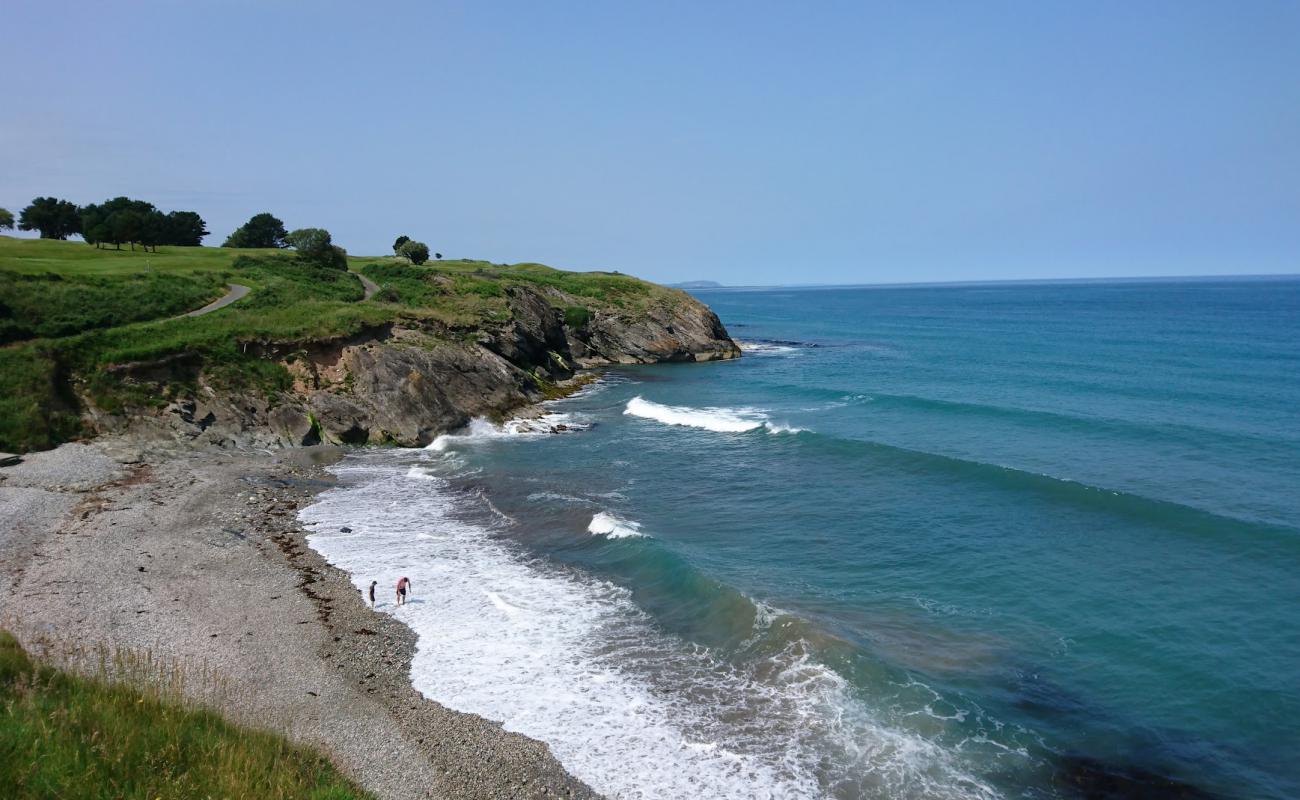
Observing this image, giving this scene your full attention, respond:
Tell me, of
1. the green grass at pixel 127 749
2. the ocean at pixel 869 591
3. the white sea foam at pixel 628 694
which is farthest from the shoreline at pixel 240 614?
the green grass at pixel 127 749

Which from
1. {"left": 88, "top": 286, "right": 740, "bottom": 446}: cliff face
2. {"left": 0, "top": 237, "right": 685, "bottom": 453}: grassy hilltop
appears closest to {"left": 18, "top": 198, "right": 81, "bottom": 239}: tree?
{"left": 0, "top": 237, "right": 685, "bottom": 453}: grassy hilltop

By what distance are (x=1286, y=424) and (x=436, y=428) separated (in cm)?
4604

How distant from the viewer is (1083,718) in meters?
16.6

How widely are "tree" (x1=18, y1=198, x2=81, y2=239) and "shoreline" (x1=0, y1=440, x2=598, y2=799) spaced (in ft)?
199

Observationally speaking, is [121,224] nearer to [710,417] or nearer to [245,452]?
[245,452]

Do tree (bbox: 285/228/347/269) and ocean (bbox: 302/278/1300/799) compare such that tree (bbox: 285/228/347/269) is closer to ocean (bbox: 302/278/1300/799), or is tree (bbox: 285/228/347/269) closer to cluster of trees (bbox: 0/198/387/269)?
A: cluster of trees (bbox: 0/198/387/269)

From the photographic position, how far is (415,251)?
85438mm

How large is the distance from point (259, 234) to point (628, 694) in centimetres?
8930

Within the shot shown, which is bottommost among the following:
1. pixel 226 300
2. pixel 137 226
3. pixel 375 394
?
pixel 375 394

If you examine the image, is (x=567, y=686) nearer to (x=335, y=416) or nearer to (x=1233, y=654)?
(x=1233, y=654)

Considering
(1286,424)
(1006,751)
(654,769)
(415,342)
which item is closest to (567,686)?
(654,769)

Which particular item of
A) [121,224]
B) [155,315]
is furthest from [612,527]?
[121,224]

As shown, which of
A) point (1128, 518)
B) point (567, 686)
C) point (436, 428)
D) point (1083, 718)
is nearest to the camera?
point (1083, 718)

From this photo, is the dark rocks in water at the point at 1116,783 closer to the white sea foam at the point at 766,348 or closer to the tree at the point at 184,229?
the white sea foam at the point at 766,348
